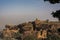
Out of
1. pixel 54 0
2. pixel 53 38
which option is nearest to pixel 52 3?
pixel 54 0

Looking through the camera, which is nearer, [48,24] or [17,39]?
[17,39]

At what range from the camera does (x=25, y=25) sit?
175 ft

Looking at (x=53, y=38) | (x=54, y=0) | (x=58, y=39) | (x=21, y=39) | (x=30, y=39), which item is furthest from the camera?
(x=21, y=39)

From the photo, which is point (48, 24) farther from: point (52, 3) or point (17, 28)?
point (52, 3)

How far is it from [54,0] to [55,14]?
57cm

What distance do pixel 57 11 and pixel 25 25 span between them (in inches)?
1671

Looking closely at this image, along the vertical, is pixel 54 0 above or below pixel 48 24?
above

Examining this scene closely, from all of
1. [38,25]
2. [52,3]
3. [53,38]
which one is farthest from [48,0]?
[38,25]

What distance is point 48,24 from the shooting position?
179 feet

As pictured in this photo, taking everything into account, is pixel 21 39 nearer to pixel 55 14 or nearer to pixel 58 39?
pixel 58 39

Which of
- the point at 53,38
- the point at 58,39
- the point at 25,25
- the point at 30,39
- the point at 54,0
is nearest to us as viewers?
the point at 54,0

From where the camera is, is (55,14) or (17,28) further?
(17,28)

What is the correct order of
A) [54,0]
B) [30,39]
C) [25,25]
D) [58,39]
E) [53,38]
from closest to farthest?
[54,0] < [58,39] < [53,38] < [30,39] < [25,25]

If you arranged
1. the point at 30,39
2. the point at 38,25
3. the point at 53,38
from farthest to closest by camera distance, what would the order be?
the point at 38,25
the point at 30,39
the point at 53,38
